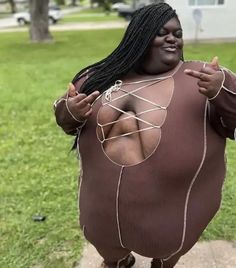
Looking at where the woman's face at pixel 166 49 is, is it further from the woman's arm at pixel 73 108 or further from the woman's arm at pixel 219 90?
the woman's arm at pixel 73 108

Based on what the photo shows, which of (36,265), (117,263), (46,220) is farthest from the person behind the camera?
(46,220)

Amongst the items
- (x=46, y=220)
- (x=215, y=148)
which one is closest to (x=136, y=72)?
(x=215, y=148)

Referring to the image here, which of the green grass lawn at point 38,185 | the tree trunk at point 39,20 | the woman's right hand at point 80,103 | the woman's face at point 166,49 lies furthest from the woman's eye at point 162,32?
the tree trunk at point 39,20

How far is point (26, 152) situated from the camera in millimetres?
5531

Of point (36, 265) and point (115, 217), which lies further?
point (36, 265)

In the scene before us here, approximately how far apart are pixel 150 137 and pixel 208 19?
15.8 m

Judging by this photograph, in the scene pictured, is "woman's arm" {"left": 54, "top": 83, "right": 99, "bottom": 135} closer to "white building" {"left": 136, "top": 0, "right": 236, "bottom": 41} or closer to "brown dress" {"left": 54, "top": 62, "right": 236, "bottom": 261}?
"brown dress" {"left": 54, "top": 62, "right": 236, "bottom": 261}

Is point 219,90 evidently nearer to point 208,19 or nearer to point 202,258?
point 202,258

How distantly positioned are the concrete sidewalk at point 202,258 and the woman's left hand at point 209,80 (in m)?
1.60

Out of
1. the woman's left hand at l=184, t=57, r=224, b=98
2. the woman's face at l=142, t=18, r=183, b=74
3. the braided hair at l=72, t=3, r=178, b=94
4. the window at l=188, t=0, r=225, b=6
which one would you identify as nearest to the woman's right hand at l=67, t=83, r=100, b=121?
the braided hair at l=72, t=3, r=178, b=94

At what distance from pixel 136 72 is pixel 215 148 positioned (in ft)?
1.68

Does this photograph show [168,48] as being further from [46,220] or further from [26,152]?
[26,152]

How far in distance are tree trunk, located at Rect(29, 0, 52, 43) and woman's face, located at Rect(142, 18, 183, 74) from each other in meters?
14.9

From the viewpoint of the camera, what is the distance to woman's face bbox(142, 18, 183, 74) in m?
2.24
